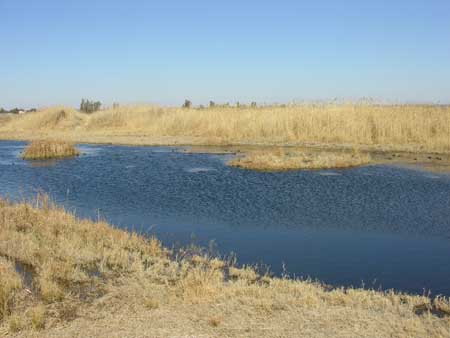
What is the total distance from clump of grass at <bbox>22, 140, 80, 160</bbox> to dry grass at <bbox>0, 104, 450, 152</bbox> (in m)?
7.11

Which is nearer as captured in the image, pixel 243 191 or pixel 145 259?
pixel 145 259

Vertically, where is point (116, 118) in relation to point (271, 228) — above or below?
above

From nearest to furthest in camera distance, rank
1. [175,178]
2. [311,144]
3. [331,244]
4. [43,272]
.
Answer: [43,272], [331,244], [175,178], [311,144]

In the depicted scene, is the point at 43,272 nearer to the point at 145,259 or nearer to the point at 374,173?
the point at 145,259

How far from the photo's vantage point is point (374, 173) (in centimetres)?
1820

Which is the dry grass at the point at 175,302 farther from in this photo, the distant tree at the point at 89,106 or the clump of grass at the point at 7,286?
the distant tree at the point at 89,106

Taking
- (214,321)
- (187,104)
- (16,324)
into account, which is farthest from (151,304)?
(187,104)

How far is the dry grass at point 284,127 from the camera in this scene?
26.0m

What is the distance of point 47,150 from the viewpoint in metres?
24.4

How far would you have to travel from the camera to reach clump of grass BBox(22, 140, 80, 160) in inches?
945

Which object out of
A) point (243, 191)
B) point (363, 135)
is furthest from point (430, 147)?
point (243, 191)

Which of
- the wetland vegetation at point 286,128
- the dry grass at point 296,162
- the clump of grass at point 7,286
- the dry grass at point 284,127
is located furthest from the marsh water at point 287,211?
the dry grass at point 284,127

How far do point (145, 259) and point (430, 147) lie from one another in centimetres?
2012

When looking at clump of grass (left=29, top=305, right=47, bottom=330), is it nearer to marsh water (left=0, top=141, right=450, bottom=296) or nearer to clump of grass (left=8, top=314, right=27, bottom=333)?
clump of grass (left=8, top=314, right=27, bottom=333)
